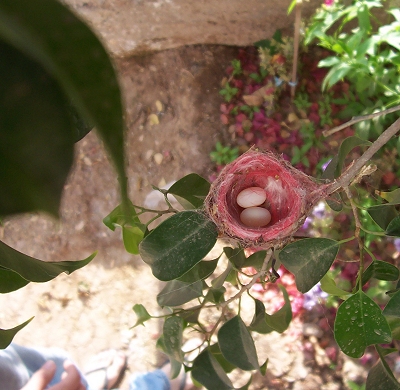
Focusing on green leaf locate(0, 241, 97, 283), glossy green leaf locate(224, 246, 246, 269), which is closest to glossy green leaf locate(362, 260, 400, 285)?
glossy green leaf locate(224, 246, 246, 269)

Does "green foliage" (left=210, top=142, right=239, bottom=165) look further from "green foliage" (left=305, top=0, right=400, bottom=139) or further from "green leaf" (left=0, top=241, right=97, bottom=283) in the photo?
"green leaf" (left=0, top=241, right=97, bottom=283)

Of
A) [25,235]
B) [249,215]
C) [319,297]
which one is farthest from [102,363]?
[249,215]

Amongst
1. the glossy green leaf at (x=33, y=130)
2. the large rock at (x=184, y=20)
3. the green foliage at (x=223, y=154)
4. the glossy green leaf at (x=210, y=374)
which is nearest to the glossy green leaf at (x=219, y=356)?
the glossy green leaf at (x=210, y=374)

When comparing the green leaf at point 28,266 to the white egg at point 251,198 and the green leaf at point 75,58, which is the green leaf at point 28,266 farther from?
the white egg at point 251,198

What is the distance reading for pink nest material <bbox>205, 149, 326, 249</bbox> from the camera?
0.54 metres

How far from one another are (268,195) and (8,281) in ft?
1.66

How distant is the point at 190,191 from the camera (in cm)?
65

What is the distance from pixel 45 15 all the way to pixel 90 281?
5.31 feet

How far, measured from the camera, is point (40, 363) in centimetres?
143

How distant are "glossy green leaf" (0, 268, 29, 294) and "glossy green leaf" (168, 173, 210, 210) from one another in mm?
266

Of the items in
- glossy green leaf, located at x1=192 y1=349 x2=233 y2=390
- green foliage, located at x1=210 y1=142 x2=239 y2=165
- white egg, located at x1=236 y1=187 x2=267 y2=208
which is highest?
white egg, located at x1=236 y1=187 x2=267 y2=208

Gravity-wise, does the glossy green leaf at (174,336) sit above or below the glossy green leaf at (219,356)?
above

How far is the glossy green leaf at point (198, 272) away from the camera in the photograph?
60 centimetres

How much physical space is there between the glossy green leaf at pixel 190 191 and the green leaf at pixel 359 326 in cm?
28
